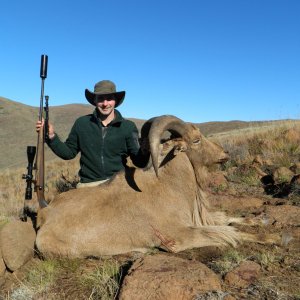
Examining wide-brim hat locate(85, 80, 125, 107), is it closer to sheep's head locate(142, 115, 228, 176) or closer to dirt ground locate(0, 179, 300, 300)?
sheep's head locate(142, 115, 228, 176)

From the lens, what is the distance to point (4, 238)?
501 centimetres

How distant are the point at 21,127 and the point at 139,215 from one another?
4926 centimetres

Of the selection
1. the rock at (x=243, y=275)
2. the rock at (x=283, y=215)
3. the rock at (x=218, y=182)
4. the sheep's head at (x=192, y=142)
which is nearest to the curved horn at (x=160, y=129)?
the sheep's head at (x=192, y=142)

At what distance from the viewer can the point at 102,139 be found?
633 centimetres

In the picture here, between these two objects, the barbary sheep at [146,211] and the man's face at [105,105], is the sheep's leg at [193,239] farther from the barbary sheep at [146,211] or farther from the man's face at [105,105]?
the man's face at [105,105]

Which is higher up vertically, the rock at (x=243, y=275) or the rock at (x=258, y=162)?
the rock at (x=258, y=162)

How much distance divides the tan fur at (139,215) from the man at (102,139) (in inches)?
33.1

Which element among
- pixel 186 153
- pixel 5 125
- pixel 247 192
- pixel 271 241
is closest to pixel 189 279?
pixel 271 241

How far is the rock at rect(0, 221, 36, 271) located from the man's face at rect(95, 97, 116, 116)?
2.01 meters

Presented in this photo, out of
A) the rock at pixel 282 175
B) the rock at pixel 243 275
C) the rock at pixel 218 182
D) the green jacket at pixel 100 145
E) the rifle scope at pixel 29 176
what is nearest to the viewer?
the rock at pixel 243 275

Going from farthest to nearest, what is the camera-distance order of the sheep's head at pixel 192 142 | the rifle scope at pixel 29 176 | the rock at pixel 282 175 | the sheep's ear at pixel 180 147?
the rock at pixel 282 175
the rifle scope at pixel 29 176
the sheep's ear at pixel 180 147
the sheep's head at pixel 192 142

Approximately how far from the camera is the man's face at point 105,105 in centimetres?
621

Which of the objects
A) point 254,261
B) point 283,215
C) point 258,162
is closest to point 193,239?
point 254,261

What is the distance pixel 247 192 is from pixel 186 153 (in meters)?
3.49
